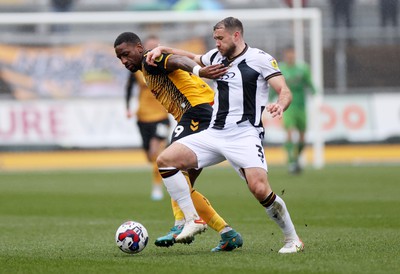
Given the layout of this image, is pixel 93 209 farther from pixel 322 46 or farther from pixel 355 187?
pixel 322 46

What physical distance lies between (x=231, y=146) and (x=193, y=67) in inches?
30.9

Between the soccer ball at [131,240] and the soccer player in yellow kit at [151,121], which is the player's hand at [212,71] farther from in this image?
the soccer player in yellow kit at [151,121]

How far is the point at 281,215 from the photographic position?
8.78 m

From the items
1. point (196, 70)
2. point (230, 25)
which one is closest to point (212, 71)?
point (196, 70)

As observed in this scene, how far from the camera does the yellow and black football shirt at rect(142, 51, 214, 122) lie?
31.1 feet

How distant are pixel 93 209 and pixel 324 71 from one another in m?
15.1

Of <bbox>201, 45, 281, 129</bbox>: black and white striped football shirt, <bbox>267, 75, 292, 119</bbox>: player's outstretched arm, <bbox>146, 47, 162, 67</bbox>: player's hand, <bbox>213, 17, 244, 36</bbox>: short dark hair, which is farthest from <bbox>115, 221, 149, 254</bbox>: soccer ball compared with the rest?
<bbox>213, 17, 244, 36</bbox>: short dark hair

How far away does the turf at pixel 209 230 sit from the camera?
8078mm

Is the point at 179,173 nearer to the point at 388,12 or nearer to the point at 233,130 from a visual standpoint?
the point at 233,130

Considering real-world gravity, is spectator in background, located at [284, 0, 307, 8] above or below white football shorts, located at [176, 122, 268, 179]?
below

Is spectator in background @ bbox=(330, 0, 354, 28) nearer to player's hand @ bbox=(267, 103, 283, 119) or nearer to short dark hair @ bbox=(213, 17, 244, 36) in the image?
short dark hair @ bbox=(213, 17, 244, 36)

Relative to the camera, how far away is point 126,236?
888 cm

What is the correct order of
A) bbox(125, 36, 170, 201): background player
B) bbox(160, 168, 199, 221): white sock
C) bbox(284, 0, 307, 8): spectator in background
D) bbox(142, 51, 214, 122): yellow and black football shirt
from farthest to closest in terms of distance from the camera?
bbox(284, 0, 307, 8): spectator in background, bbox(125, 36, 170, 201): background player, bbox(142, 51, 214, 122): yellow and black football shirt, bbox(160, 168, 199, 221): white sock

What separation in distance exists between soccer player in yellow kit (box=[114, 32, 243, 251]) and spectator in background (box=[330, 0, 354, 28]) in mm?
20876
